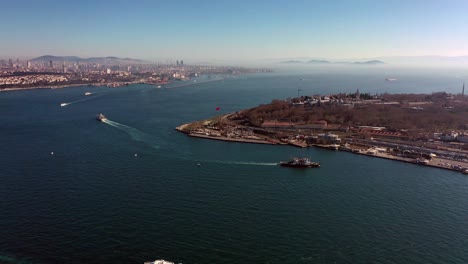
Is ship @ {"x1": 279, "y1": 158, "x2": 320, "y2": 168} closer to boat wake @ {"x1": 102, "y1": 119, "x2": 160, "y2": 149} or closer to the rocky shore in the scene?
the rocky shore

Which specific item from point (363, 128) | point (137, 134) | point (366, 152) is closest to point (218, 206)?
point (366, 152)

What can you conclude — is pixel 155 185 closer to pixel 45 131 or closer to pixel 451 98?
pixel 45 131

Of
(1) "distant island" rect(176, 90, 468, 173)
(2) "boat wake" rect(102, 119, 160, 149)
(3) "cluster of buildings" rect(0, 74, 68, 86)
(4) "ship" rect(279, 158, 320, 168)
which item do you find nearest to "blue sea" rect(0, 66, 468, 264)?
(4) "ship" rect(279, 158, 320, 168)

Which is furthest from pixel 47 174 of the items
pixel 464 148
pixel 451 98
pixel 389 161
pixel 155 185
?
pixel 451 98

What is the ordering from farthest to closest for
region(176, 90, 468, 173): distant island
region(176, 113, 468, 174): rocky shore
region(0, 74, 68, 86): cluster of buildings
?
1. region(0, 74, 68, 86): cluster of buildings
2. region(176, 90, 468, 173): distant island
3. region(176, 113, 468, 174): rocky shore

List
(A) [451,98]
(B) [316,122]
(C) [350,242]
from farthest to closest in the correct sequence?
(A) [451,98]
(B) [316,122]
(C) [350,242]

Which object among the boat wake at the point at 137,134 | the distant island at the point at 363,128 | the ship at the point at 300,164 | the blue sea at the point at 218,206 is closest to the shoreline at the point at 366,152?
the distant island at the point at 363,128
